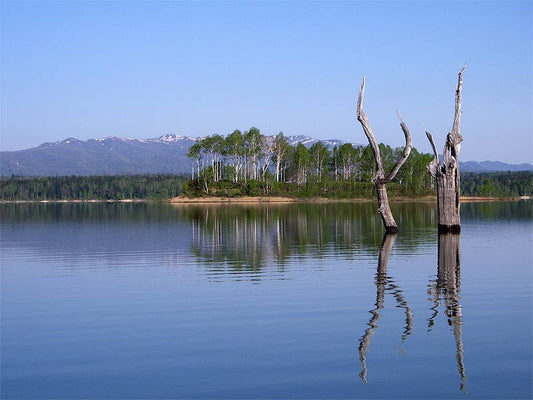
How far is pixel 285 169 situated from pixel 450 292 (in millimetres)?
→ 113902

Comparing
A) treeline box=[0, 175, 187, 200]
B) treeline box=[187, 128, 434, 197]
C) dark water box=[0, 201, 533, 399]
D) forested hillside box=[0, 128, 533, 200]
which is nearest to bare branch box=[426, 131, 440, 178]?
dark water box=[0, 201, 533, 399]

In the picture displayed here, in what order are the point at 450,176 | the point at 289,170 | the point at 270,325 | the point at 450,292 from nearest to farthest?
the point at 270,325
the point at 450,292
the point at 450,176
the point at 289,170

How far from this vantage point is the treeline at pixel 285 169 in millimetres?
110375

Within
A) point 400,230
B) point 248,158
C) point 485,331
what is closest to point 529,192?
point 248,158

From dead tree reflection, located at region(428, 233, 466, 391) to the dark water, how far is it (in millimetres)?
42

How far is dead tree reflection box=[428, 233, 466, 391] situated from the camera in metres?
11.0

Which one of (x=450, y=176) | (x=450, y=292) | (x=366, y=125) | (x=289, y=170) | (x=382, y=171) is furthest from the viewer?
(x=289, y=170)

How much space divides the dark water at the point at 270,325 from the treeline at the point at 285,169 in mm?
85238

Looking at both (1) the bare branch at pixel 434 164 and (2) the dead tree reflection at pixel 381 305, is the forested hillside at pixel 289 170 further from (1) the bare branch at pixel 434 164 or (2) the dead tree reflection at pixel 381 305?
(2) the dead tree reflection at pixel 381 305

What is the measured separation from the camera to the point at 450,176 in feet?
A: 108

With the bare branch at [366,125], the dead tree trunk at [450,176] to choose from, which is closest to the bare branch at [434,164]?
Result: the dead tree trunk at [450,176]

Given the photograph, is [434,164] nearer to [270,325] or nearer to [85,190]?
[270,325]

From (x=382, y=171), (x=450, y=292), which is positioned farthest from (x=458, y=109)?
(x=450, y=292)

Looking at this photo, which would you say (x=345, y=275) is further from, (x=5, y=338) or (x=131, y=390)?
(x=131, y=390)
